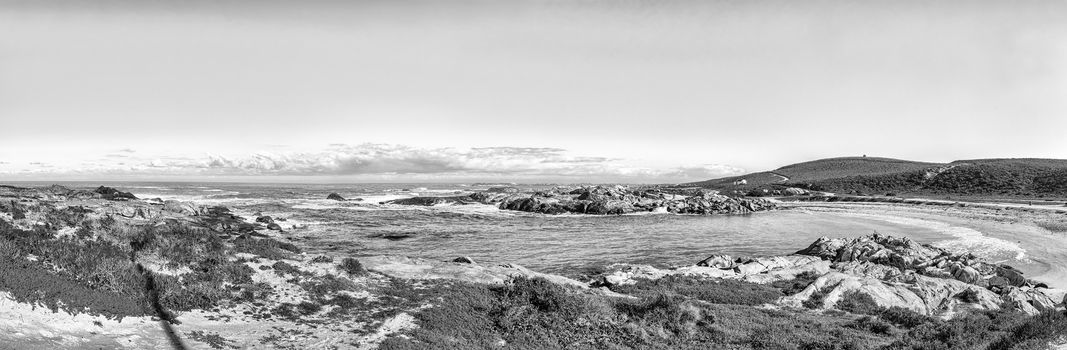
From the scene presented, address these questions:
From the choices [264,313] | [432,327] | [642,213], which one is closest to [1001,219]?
[642,213]

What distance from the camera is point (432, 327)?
1386 centimetres

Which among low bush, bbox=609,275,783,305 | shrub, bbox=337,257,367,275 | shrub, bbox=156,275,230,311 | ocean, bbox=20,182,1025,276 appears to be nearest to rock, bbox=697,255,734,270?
low bush, bbox=609,275,783,305

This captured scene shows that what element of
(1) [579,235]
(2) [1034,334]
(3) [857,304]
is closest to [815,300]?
(3) [857,304]

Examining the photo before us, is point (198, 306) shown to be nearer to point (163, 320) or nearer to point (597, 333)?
point (163, 320)

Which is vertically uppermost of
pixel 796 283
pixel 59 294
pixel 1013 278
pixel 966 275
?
pixel 59 294

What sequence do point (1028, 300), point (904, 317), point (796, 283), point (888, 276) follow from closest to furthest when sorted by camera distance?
point (904, 317), point (1028, 300), point (796, 283), point (888, 276)

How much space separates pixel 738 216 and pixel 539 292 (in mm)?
60928

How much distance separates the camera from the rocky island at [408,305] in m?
12.4

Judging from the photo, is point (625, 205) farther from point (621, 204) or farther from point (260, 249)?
point (260, 249)

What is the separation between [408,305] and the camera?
50.8ft

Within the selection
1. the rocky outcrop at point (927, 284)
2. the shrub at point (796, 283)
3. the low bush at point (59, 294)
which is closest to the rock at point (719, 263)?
the shrub at point (796, 283)

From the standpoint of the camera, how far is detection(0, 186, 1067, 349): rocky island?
40.7 feet

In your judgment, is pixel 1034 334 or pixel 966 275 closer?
pixel 1034 334

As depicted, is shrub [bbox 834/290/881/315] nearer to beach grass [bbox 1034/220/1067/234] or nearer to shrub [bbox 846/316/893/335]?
shrub [bbox 846/316/893/335]
